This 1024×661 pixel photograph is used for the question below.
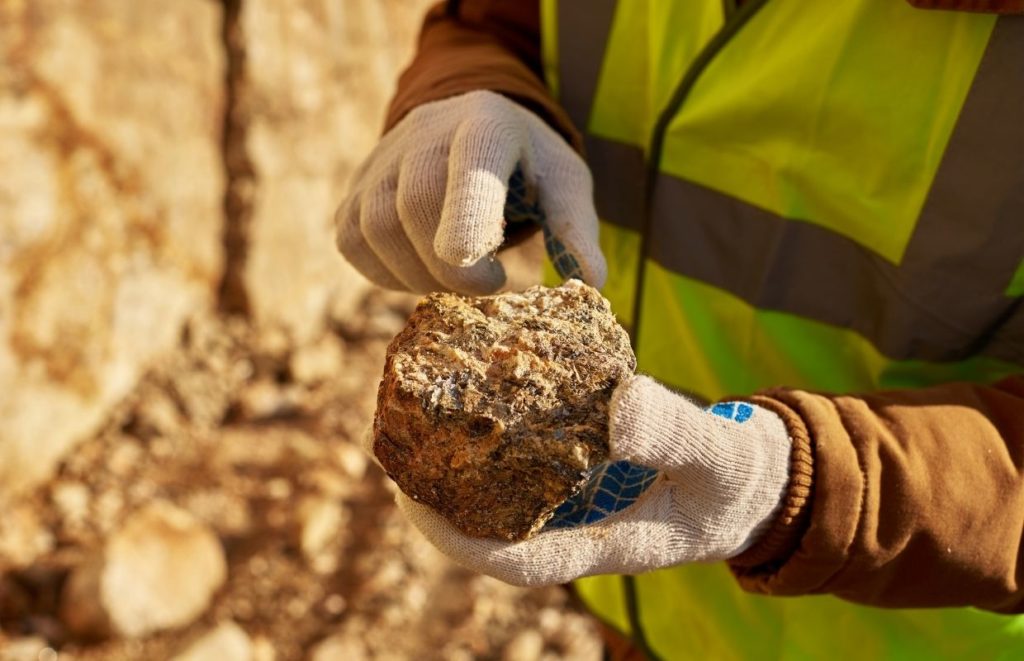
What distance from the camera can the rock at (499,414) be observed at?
3.70ft

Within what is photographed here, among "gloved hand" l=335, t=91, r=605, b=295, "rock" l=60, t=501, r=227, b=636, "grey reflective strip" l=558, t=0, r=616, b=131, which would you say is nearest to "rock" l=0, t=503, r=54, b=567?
"rock" l=60, t=501, r=227, b=636

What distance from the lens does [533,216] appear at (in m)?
1.46

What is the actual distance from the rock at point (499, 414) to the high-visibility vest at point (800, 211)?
0.37 metres

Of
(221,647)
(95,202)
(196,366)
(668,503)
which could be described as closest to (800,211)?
(668,503)

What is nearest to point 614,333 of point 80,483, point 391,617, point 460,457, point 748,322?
point 460,457

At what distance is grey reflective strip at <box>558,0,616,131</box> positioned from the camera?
1531 mm

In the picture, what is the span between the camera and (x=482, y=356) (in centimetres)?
117

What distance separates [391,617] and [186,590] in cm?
52

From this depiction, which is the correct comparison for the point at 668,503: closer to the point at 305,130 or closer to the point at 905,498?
the point at 905,498

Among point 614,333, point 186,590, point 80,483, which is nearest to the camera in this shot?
point 614,333

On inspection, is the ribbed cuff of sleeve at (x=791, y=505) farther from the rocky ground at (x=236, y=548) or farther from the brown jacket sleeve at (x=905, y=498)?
→ the rocky ground at (x=236, y=548)

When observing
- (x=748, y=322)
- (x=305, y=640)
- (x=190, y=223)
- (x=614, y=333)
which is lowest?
(x=305, y=640)

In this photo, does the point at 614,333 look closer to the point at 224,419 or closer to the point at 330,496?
the point at 330,496

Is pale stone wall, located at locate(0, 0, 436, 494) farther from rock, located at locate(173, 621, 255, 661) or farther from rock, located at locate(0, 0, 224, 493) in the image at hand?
rock, located at locate(173, 621, 255, 661)
